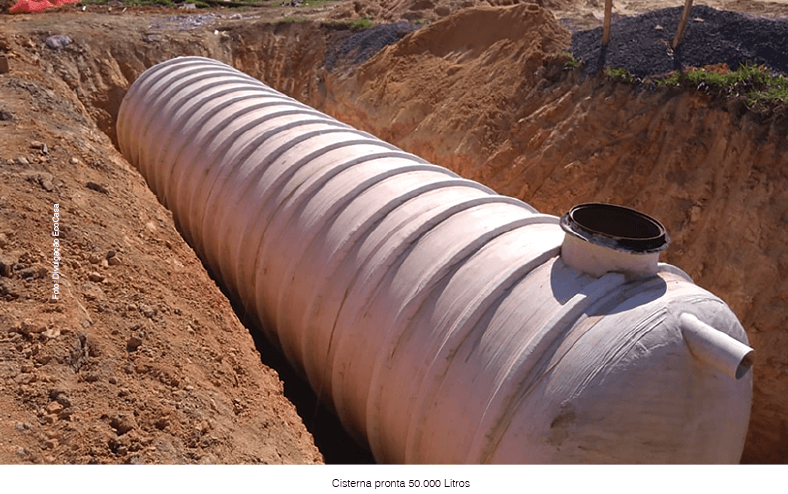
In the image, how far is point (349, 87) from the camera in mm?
16047

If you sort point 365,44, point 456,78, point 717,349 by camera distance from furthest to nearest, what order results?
point 365,44, point 456,78, point 717,349

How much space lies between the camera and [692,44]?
1242 cm

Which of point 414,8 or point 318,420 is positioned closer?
point 318,420

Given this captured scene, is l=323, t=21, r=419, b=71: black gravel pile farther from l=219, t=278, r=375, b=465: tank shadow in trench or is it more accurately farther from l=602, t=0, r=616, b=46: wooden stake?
l=219, t=278, r=375, b=465: tank shadow in trench

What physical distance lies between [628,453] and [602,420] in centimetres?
33

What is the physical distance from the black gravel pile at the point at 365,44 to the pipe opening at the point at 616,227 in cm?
1239

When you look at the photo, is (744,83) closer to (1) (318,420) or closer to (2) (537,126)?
(2) (537,126)

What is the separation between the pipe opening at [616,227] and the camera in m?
4.54

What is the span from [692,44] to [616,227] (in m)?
9.20

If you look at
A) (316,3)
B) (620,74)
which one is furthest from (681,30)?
(316,3)

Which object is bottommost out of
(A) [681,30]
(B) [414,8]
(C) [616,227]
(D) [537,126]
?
(D) [537,126]

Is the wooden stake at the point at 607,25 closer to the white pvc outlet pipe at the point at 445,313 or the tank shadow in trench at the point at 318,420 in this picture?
the white pvc outlet pipe at the point at 445,313

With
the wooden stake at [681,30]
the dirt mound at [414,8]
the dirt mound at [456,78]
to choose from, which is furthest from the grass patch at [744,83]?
the dirt mound at [414,8]

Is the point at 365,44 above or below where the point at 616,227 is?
above
